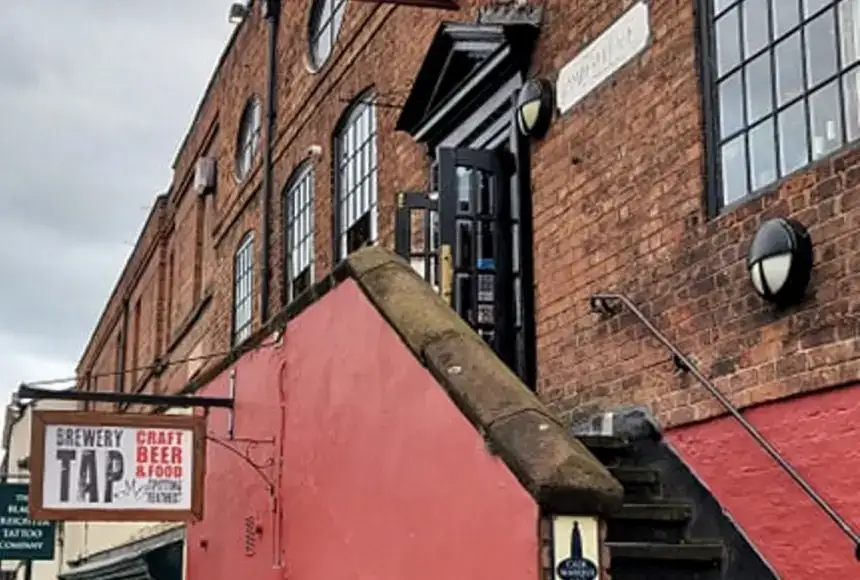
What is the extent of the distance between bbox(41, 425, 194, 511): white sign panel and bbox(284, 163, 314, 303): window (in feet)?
16.8

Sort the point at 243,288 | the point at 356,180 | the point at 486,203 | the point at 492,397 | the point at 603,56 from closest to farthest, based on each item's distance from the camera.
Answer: the point at 492,397, the point at 603,56, the point at 486,203, the point at 356,180, the point at 243,288

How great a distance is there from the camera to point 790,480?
6.39 meters

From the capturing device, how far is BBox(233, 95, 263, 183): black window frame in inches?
720

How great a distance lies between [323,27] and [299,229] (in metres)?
2.35

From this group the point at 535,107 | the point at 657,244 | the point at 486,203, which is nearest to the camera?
the point at 657,244

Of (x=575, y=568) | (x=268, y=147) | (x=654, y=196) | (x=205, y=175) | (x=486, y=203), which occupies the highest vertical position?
(x=205, y=175)

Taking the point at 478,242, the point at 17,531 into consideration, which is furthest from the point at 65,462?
the point at 17,531

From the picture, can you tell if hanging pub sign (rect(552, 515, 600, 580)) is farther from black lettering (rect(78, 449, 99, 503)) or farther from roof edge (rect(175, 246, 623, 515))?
black lettering (rect(78, 449, 99, 503))

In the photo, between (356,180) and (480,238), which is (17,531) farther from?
(480,238)

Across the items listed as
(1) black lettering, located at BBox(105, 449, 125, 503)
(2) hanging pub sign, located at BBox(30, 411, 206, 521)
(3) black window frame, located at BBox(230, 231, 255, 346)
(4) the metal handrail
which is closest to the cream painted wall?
(3) black window frame, located at BBox(230, 231, 255, 346)

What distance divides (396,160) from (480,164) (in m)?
2.88

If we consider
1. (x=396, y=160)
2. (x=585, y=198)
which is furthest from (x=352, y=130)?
(x=585, y=198)

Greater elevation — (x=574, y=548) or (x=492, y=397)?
(x=492, y=397)

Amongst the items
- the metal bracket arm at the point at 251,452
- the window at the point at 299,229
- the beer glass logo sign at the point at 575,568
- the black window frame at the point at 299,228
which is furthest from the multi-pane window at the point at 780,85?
the window at the point at 299,229
